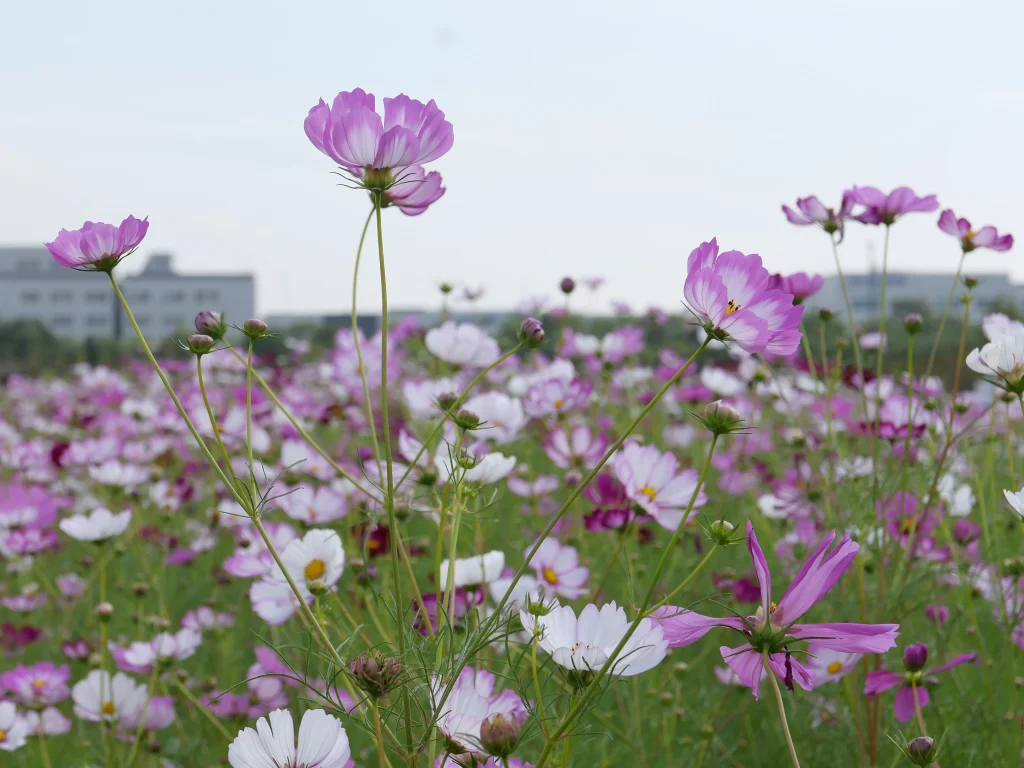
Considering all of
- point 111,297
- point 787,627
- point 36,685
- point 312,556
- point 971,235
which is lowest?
point 111,297

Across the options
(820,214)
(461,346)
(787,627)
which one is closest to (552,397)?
(461,346)

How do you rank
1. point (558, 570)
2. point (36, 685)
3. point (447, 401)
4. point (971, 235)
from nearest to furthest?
point (447, 401) < point (558, 570) < point (971, 235) < point (36, 685)

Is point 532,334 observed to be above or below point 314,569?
above

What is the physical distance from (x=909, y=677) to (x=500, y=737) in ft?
1.57

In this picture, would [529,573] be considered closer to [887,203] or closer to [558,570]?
[558,570]

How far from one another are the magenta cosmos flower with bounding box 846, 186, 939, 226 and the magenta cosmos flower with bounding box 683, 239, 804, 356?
2.20 ft

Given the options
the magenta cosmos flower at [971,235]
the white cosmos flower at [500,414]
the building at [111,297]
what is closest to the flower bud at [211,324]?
the white cosmos flower at [500,414]

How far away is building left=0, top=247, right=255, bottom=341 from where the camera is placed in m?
41.8

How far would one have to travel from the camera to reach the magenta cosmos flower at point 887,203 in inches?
46.3

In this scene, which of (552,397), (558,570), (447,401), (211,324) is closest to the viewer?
(211,324)

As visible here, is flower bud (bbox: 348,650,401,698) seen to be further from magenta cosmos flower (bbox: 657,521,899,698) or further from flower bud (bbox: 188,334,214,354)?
flower bud (bbox: 188,334,214,354)

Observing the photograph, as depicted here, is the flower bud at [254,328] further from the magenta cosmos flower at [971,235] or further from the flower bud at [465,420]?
the magenta cosmos flower at [971,235]

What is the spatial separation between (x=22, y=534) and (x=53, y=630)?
1.24 feet

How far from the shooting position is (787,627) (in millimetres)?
528
